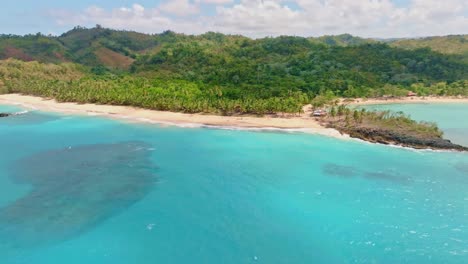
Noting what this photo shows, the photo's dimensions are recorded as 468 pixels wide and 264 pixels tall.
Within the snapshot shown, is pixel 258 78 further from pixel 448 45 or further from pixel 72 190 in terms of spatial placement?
pixel 448 45

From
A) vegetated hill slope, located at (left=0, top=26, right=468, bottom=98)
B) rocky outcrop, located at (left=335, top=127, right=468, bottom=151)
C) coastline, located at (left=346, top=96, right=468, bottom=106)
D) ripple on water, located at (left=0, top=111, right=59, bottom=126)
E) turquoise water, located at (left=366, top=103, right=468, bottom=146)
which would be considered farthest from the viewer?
vegetated hill slope, located at (left=0, top=26, right=468, bottom=98)

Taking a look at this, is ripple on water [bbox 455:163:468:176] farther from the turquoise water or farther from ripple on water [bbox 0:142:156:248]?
ripple on water [bbox 0:142:156:248]

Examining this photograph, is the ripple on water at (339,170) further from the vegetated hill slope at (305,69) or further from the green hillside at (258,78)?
the vegetated hill slope at (305,69)

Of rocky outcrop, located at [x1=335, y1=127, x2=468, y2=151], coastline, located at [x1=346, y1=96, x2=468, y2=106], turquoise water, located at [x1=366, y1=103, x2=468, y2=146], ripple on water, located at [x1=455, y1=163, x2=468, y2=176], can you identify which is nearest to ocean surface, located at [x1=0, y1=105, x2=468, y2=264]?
ripple on water, located at [x1=455, y1=163, x2=468, y2=176]

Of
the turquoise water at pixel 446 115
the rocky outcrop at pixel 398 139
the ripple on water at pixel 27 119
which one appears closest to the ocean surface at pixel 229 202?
the rocky outcrop at pixel 398 139

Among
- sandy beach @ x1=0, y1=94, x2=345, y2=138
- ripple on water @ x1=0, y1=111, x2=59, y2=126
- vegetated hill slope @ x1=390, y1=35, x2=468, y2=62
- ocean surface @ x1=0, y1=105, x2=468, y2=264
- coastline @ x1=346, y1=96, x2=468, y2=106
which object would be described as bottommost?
ocean surface @ x1=0, y1=105, x2=468, y2=264

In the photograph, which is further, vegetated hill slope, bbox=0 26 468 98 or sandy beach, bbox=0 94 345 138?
vegetated hill slope, bbox=0 26 468 98

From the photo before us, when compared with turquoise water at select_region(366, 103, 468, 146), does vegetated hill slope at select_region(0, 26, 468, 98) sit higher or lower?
higher
